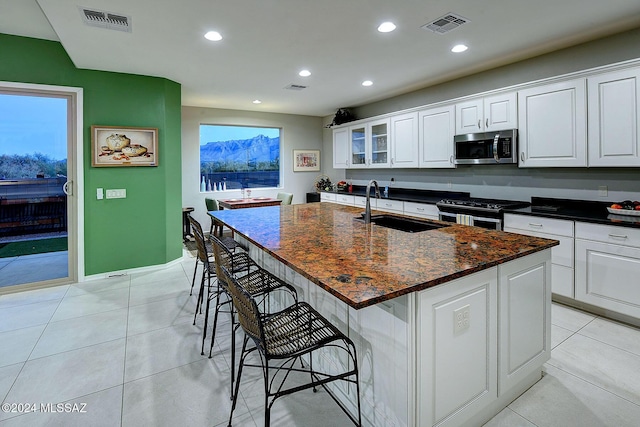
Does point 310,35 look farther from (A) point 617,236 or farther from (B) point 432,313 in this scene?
(A) point 617,236

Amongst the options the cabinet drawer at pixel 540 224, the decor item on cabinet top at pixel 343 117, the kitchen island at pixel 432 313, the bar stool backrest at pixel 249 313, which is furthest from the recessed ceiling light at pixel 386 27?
the decor item on cabinet top at pixel 343 117

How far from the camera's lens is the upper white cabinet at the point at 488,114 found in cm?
381

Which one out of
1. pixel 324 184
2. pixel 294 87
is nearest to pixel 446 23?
pixel 294 87

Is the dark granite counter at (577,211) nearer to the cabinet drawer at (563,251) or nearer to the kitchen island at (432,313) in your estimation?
the cabinet drawer at (563,251)

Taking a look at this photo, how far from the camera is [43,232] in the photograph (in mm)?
3992

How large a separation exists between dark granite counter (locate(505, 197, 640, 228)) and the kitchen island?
1332 mm

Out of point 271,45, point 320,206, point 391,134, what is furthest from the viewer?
point 391,134

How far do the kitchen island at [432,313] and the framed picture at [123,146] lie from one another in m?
2.98

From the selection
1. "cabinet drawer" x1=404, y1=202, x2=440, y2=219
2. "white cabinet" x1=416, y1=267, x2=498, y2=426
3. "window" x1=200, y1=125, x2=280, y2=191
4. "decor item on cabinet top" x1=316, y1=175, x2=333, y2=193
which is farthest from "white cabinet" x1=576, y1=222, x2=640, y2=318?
"window" x1=200, y1=125, x2=280, y2=191

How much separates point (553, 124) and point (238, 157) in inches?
→ 219

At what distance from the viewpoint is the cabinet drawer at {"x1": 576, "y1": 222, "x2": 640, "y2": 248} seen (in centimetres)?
268

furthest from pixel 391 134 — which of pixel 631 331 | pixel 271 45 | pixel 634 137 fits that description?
pixel 631 331

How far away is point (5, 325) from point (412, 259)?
3.65m

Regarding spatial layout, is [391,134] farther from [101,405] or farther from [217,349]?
[101,405]
